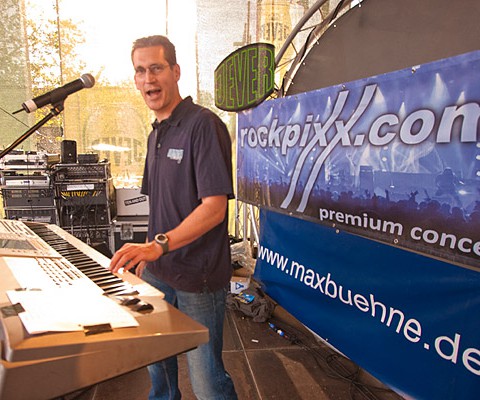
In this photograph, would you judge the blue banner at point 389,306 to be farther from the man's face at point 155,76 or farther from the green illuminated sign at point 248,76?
the man's face at point 155,76

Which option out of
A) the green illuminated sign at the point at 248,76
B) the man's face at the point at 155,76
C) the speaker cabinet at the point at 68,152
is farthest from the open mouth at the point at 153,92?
the speaker cabinet at the point at 68,152

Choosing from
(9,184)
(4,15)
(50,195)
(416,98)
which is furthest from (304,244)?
(4,15)

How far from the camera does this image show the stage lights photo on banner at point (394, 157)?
1378mm

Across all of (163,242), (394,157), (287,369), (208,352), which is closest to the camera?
(163,242)

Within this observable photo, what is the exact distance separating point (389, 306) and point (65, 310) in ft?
4.91

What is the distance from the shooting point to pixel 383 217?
1.73 metres

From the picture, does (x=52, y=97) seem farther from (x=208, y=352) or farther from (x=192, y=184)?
(x=208, y=352)

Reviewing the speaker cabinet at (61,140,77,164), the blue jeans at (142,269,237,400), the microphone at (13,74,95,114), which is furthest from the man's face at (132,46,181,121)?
the speaker cabinet at (61,140,77,164)

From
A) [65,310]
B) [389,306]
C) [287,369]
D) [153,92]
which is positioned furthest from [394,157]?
[287,369]

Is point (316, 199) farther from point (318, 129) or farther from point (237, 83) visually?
point (237, 83)

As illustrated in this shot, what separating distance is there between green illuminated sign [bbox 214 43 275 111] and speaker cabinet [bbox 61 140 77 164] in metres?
1.76

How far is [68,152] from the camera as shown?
3818mm

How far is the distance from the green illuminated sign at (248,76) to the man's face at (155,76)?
1481 mm

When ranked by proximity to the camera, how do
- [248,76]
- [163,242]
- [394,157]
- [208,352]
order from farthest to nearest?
[248,76] → [394,157] → [208,352] → [163,242]
